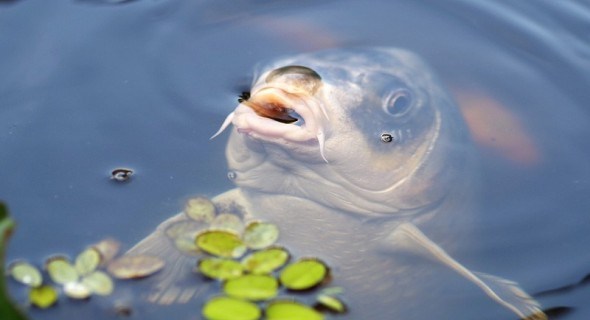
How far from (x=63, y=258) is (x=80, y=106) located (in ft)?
3.31

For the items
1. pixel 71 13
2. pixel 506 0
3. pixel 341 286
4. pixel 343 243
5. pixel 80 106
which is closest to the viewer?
pixel 341 286

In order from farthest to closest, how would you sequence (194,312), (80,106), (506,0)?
1. (506,0)
2. (80,106)
3. (194,312)

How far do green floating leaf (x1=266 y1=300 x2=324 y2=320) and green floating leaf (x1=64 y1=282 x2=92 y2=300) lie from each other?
0.60m

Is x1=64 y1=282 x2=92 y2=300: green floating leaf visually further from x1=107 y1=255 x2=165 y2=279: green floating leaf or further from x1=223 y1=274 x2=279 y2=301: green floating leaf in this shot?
x1=223 y1=274 x2=279 y2=301: green floating leaf

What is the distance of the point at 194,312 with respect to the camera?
110 inches

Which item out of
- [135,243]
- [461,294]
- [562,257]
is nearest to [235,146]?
[135,243]

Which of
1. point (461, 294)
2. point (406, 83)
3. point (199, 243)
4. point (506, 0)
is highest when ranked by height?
point (506, 0)

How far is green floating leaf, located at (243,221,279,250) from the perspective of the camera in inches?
115

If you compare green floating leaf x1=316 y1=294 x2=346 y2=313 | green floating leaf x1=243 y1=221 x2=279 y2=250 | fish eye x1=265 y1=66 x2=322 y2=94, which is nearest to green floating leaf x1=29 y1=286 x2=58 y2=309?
green floating leaf x1=243 y1=221 x2=279 y2=250

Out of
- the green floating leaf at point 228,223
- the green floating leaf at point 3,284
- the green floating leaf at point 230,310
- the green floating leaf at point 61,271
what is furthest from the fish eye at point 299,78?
the green floating leaf at point 3,284

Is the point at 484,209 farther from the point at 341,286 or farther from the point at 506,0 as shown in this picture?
the point at 506,0

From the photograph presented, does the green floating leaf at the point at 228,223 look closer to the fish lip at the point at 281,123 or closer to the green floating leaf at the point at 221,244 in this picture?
the green floating leaf at the point at 221,244

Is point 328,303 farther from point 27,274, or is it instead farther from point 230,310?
point 27,274

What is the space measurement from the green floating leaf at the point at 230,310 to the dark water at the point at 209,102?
0.68 ft
